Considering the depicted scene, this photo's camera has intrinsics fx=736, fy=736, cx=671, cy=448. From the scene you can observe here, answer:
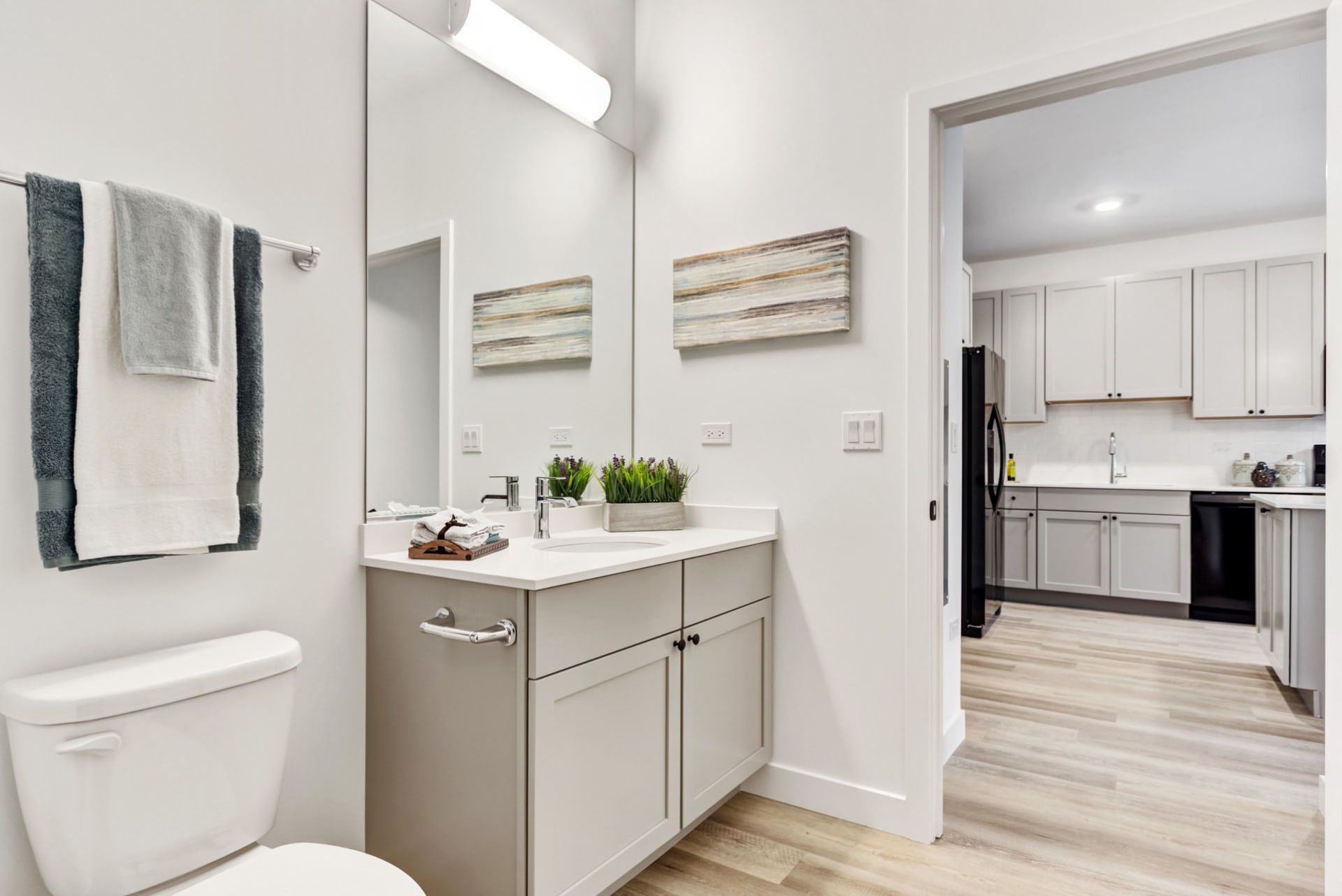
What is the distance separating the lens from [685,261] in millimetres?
2418

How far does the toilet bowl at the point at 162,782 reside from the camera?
3.61 ft

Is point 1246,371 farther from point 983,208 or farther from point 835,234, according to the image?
point 835,234

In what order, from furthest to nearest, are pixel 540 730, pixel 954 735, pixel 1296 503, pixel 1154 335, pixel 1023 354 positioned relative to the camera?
pixel 1023 354 < pixel 1154 335 < pixel 1296 503 < pixel 954 735 < pixel 540 730

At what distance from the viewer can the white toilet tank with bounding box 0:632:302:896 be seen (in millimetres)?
1100

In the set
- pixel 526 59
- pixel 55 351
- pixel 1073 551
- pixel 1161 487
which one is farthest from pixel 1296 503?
pixel 55 351

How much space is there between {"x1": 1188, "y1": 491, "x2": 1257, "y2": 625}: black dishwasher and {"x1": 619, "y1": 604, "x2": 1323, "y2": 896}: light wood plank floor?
1.37 meters

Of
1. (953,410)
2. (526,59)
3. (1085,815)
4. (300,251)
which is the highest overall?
(526,59)

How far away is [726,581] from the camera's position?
204 cm

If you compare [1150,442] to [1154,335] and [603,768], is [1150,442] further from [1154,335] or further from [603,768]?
[603,768]

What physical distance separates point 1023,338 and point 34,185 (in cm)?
561

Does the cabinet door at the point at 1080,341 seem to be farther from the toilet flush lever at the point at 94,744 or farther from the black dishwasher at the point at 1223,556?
the toilet flush lever at the point at 94,744

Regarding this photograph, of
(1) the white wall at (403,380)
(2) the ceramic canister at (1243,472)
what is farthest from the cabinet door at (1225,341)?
(1) the white wall at (403,380)

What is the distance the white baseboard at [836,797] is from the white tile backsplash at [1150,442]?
4161 mm

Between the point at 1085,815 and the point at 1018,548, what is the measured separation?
3.32m
